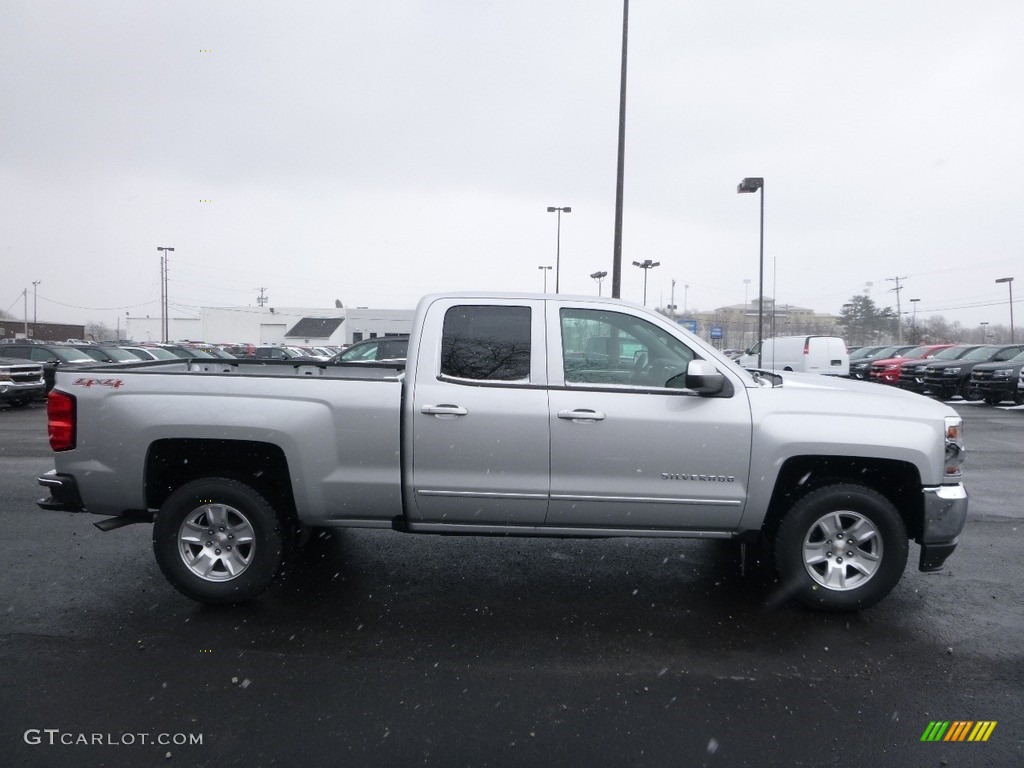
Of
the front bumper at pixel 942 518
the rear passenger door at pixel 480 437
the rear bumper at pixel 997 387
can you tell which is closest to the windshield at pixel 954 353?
the rear bumper at pixel 997 387

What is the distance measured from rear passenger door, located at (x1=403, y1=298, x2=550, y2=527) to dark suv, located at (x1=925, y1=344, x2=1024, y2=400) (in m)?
20.6

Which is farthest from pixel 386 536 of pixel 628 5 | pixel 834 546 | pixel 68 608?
pixel 628 5

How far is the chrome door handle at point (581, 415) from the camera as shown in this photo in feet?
14.2

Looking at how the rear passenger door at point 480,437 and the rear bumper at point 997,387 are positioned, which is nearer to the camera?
the rear passenger door at point 480,437

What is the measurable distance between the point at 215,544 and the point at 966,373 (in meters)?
22.8

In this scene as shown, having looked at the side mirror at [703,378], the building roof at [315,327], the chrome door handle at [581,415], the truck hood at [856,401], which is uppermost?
the building roof at [315,327]

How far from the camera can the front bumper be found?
4.34 meters

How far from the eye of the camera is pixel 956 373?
2152cm

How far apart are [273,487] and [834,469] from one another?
11.7 feet

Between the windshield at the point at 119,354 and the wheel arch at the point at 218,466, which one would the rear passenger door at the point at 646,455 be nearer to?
the wheel arch at the point at 218,466

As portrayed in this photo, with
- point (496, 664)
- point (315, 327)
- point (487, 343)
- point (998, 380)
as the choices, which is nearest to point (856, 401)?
point (487, 343)

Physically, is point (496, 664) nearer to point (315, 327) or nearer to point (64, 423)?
point (64, 423)

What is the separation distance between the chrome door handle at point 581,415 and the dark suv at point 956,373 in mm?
20410

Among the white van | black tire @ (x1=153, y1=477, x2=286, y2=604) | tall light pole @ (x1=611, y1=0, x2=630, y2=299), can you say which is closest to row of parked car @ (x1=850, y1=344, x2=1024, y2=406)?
the white van
